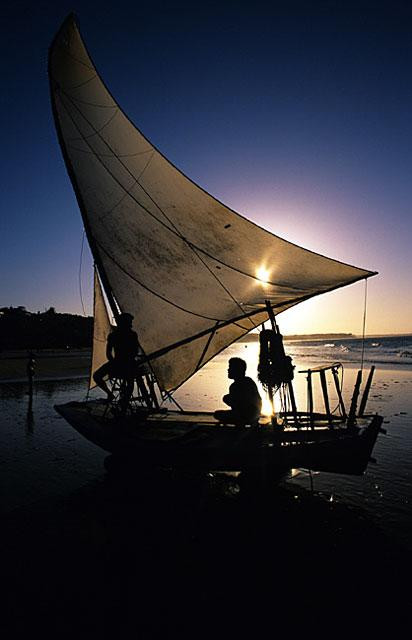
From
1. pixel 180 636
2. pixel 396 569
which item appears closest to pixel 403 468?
pixel 396 569

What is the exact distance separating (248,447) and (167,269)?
500 cm

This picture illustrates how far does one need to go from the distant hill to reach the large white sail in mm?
57898

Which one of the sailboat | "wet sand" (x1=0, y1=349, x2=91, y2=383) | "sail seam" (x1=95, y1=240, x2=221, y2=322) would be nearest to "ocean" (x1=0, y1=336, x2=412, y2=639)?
the sailboat

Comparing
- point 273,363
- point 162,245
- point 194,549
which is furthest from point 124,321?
point 194,549

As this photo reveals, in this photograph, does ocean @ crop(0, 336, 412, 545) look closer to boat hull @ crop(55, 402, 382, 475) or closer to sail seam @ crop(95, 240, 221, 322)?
boat hull @ crop(55, 402, 382, 475)

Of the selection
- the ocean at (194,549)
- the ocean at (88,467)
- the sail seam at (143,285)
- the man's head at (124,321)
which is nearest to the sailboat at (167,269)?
the sail seam at (143,285)

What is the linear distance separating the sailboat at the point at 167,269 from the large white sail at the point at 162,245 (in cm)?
3

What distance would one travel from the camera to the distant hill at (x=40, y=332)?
210 ft

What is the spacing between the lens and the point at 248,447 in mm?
7047

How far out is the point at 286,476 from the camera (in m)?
8.99

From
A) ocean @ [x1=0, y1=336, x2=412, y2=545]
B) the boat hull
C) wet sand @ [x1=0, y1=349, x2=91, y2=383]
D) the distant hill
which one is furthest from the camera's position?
the distant hill

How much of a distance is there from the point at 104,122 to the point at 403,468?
12445 mm

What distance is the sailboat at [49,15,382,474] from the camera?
329 inches

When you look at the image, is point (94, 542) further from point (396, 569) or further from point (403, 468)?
point (403, 468)
